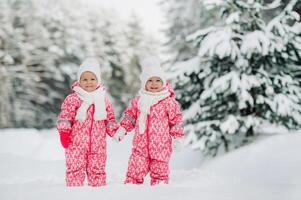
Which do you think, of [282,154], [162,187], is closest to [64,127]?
[162,187]

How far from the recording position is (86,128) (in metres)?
5.55

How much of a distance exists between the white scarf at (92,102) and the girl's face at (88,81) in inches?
2.6

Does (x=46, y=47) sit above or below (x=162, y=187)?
above

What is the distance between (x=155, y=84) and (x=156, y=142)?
2.10 ft

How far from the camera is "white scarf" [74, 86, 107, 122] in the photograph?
18.1 feet

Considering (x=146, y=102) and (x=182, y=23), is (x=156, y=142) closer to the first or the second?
(x=146, y=102)

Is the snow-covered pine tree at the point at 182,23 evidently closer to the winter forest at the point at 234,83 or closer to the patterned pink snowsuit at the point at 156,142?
the winter forest at the point at 234,83

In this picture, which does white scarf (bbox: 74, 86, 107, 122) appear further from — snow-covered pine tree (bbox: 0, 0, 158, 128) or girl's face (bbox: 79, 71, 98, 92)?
snow-covered pine tree (bbox: 0, 0, 158, 128)

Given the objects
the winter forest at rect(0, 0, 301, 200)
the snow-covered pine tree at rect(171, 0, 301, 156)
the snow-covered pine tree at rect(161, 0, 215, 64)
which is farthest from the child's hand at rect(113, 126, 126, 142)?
the snow-covered pine tree at rect(161, 0, 215, 64)

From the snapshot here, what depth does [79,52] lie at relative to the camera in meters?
35.6

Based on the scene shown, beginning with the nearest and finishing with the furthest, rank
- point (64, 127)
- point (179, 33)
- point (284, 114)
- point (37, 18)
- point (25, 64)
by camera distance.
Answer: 1. point (64, 127)
2. point (284, 114)
3. point (179, 33)
4. point (25, 64)
5. point (37, 18)

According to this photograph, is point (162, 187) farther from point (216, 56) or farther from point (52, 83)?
point (52, 83)

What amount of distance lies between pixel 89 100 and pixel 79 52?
3050 cm

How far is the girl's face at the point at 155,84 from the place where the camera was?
5.73m
